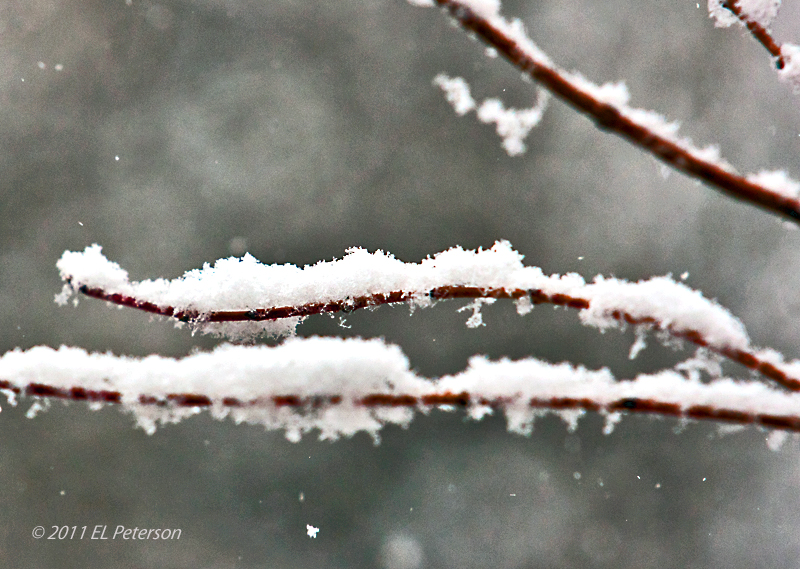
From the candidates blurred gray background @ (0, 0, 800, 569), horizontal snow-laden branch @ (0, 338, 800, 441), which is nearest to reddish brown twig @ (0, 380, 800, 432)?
horizontal snow-laden branch @ (0, 338, 800, 441)

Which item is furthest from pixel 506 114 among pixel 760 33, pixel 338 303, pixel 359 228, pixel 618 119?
pixel 359 228

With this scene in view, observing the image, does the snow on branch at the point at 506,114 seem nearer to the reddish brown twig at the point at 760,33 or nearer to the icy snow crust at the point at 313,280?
the icy snow crust at the point at 313,280

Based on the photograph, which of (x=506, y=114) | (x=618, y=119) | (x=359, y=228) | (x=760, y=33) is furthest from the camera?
(x=359, y=228)

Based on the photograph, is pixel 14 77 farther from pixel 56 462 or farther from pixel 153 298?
pixel 153 298

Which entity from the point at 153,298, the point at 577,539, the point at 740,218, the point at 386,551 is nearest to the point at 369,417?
the point at 153,298

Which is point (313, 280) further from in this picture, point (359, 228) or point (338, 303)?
point (359, 228)

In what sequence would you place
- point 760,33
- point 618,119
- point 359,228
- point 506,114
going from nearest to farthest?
point 618,119
point 506,114
point 760,33
point 359,228
